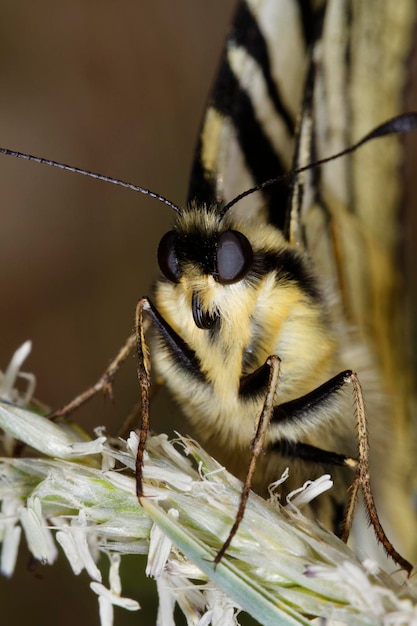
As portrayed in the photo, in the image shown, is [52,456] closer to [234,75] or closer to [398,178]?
[234,75]

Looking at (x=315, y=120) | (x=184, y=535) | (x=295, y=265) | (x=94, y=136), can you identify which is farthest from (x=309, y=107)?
(x=94, y=136)

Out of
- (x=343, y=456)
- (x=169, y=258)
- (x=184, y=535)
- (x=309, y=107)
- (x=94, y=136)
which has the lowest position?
(x=184, y=535)

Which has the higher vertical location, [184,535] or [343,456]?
[343,456]

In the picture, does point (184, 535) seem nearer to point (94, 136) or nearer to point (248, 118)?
point (248, 118)

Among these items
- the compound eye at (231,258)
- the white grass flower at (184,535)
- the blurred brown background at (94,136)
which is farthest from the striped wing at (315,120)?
the blurred brown background at (94,136)

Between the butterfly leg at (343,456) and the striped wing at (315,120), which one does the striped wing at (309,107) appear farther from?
the butterfly leg at (343,456)

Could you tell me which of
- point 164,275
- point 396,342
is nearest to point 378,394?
point 396,342

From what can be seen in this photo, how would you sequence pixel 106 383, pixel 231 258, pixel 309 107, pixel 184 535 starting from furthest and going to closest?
pixel 309 107
pixel 106 383
pixel 231 258
pixel 184 535

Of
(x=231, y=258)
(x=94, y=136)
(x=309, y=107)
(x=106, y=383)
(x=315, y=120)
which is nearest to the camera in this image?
(x=231, y=258)
